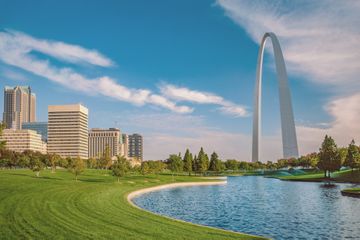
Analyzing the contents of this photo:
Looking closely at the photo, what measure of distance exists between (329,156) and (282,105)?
36.4 meters

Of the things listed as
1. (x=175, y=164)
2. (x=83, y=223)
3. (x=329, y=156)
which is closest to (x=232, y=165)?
(x=175, y=164)

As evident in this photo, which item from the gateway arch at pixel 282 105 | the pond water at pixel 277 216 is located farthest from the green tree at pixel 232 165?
the pond water at pixel 277 216

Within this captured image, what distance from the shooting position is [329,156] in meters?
92.7

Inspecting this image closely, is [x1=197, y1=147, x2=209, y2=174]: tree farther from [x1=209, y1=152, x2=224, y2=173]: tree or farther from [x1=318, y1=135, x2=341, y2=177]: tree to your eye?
[x1=318, y1=135, x2=341, y2=177]: tree

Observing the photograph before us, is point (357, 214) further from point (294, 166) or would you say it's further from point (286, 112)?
point (294, 166)

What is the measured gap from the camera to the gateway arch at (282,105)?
122m

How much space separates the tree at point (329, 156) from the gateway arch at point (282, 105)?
3038cm

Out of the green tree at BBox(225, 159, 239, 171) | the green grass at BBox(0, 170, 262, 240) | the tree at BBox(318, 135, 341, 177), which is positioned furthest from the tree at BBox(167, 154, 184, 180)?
the green grass at BBox(0, 170, 262, 240)

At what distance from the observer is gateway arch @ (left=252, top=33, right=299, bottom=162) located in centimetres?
12154

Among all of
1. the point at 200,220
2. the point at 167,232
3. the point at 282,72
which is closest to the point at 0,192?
the point at 200,220

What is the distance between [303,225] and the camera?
2831cm

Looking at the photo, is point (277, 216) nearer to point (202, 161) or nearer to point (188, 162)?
point (188, 162)

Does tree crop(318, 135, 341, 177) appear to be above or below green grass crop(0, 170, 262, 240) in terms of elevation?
above

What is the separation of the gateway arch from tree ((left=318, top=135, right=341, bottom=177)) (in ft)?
99.7
